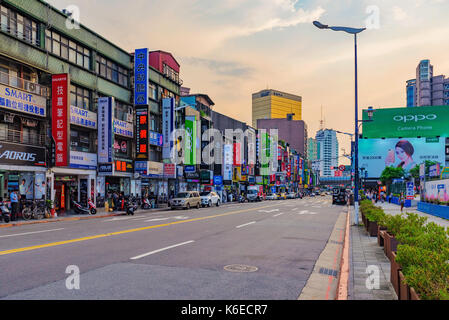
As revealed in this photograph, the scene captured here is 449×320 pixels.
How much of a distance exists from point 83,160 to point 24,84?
8136mm

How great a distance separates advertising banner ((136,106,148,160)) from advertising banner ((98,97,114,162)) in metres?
5.47

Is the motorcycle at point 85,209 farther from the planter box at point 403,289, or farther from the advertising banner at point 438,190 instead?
the planter box at point 403,289

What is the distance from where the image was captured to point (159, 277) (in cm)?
783

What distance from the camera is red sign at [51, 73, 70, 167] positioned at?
93.9 feet

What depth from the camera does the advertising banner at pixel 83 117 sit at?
32.2 m

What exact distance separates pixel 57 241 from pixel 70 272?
5396mm

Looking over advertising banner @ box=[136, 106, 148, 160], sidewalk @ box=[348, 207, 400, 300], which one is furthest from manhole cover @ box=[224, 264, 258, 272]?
advertising banner @ box=[136, 106, 148, 160]

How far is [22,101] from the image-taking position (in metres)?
26.8

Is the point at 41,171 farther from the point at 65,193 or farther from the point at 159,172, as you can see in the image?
the point at 159,172

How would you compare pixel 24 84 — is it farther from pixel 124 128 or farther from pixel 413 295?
pixel 413 295

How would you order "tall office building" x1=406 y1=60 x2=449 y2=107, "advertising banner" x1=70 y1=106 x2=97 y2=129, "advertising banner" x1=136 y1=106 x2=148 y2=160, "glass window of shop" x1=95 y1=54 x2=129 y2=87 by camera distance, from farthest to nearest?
"tall office building" x1=406 y1=60 x2=449 y2=107 → "advertising banner" x1=136 y1=106 x2=148 y2=160 → "glass window of shop" x1=95 y1=54 x2=129 y2=87 → "advertising banner" x1=70 y1=106 x2=97 y2=129

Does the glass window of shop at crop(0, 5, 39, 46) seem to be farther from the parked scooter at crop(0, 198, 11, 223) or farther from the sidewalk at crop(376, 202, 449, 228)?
the sidewalk at crop(376, 202, 449, 228)

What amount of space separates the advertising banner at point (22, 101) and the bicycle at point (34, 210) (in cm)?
637

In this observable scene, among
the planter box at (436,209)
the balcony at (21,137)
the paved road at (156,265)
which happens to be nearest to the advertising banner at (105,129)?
the balcony at (21,137)
